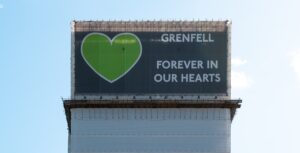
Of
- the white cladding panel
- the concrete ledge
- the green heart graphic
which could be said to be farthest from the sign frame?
the white cladding panel

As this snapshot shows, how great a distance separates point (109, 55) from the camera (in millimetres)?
122375

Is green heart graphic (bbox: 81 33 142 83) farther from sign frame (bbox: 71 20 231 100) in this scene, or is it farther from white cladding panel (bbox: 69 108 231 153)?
white cladding panel (bbox: 69 108 231 153)

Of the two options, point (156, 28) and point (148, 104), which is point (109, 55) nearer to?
point (156, 28)

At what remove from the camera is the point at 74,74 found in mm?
122250

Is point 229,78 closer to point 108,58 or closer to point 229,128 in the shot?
point 229,128

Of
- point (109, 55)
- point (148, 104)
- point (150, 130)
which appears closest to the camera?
point (150, 130)

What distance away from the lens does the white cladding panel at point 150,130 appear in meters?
120

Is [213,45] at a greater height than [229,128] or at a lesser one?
greater

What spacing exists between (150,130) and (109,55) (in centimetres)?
1122

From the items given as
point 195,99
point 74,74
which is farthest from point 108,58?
point 195,99

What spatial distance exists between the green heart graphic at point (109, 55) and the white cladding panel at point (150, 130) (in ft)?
16.7

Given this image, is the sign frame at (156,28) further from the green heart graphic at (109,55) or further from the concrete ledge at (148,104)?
the green heart graphic at (109,55)

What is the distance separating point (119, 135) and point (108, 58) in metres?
10.3

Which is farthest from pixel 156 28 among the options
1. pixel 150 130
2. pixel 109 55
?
pixel 150 130
